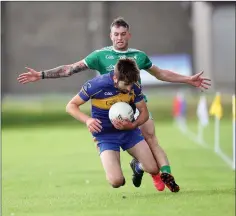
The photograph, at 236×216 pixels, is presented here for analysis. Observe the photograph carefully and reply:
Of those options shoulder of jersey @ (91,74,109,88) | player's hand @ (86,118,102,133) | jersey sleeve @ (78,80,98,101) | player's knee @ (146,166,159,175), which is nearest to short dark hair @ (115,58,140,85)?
shoulder of jersey @ (91,74,109,88)

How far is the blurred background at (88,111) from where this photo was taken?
11695 mm

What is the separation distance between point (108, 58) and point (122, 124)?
92 centimetres

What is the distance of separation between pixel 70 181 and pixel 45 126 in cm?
2041

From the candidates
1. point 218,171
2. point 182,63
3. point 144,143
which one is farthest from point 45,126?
point 182,63

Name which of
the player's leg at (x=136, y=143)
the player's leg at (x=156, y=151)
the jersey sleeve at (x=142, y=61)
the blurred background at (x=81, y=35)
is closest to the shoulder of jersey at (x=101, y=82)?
the jersey sleeve at (x=142, y=61)

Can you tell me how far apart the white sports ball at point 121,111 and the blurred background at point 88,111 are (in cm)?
101

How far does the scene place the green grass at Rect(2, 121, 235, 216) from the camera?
10.6 metres

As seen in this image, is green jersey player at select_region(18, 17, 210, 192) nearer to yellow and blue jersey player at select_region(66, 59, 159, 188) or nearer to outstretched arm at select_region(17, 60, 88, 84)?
outstretched arm at select_region(17, 60, 88, 84)

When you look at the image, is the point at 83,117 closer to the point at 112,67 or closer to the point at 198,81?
the point at 112,67

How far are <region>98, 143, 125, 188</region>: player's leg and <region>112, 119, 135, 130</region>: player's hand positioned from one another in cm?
56

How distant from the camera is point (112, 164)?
1159 cm

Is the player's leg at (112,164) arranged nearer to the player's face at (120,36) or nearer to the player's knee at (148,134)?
the player's knee at (148,134)

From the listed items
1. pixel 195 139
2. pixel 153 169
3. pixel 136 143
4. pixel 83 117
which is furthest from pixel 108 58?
pixel 195 139

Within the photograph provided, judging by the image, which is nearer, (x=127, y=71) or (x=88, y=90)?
Answer: (x=127, y=71)
